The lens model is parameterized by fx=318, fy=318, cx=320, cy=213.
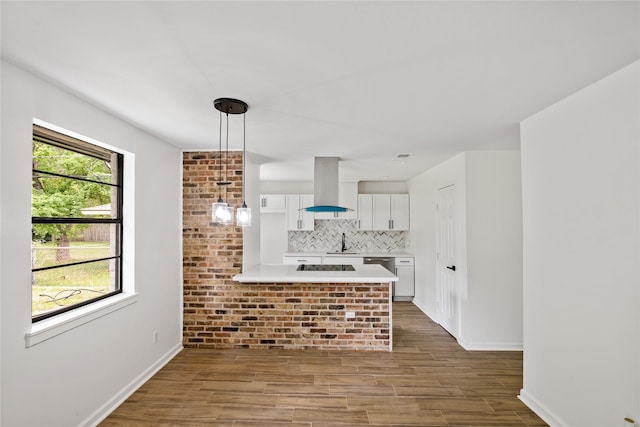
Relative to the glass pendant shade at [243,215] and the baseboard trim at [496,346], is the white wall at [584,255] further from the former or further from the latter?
the glass pendant shade at [243,215]

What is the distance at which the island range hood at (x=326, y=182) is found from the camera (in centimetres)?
423

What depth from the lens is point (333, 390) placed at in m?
2.86

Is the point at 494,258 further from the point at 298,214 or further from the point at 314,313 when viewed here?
the point at 298,214

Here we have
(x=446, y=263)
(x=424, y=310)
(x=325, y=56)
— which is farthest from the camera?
(x=424, y=310)

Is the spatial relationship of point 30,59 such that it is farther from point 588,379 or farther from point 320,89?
point 588,379

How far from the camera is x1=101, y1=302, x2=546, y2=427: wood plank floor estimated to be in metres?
2.44

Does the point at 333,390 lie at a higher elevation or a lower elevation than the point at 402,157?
lower

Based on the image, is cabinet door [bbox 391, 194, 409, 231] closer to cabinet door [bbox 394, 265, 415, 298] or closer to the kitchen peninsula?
cabinet door [bbox 394, 265, 415, 298]

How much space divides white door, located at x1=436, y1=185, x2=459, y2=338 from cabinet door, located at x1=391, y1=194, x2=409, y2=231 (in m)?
1.68

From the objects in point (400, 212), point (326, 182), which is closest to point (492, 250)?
point (326, 182)

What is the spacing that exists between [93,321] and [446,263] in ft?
13.1

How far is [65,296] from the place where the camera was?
2.26m

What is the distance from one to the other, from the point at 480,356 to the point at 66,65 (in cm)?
438

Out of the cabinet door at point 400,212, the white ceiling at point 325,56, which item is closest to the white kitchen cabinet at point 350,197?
the cabinet door at point 400,212
